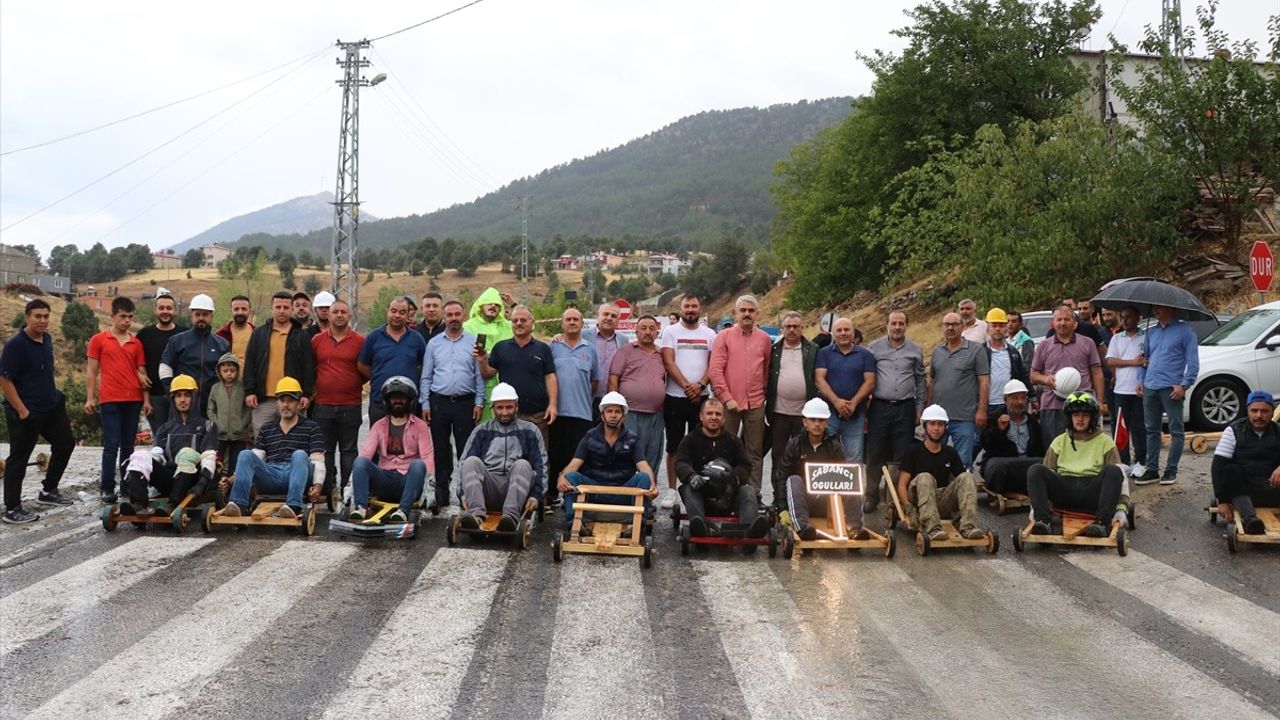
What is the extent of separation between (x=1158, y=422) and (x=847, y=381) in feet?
12.8

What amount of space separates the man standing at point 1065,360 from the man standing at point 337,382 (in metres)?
7.45

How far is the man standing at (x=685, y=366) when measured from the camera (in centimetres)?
1115

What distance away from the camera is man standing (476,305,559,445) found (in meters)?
10.7

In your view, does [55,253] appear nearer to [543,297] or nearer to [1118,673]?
[543,297]

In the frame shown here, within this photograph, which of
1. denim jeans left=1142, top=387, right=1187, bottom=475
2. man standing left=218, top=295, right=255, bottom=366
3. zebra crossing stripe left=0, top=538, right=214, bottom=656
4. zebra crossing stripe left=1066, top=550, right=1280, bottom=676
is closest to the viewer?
zebra crossing stripe left=1066, top=550, right=1280, bottom=676

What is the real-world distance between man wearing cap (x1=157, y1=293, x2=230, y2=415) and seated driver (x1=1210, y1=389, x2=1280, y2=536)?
9901 mm

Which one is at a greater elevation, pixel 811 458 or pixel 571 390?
pixel 571 390

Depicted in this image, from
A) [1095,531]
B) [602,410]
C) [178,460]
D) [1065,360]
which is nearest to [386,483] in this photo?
[178,460]

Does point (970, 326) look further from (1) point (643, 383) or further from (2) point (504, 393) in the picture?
(2) point (504, 393)

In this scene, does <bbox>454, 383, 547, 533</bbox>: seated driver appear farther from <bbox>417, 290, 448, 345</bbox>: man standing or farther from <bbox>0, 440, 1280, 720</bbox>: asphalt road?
<bbox>417, 290, 448, 345</bbox>: man standing

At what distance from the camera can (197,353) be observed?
1114 centimetres

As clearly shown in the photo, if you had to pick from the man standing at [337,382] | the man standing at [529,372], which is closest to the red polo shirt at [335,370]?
the man standing at [337,382]

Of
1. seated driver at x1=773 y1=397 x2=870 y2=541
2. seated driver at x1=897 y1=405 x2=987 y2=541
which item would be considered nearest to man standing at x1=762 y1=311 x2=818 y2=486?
seated driver at x1=773 y1=397 x2=870 y2=541

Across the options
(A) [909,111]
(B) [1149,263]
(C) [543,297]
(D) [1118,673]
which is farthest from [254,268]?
(D) [1118,673]
